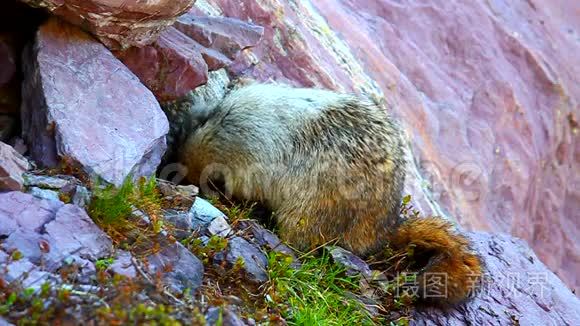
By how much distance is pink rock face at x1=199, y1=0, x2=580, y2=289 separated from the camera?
7.15m

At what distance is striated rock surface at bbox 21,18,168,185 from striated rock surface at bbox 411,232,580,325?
1.82 meters

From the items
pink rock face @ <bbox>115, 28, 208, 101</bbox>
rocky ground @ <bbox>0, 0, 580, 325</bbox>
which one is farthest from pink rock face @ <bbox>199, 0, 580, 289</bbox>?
pink rock face @ <bbox>115, 28, 208, 101</bbox>

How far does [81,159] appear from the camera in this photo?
418cm

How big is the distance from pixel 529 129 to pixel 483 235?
4.00 m

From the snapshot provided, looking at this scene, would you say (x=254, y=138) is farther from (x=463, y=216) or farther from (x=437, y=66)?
(x=437, y=66)

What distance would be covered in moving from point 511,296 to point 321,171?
156cm

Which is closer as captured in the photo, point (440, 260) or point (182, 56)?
point (440, 260)

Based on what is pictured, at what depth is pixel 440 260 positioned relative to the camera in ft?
16.0

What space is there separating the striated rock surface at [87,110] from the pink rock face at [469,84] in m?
1.77

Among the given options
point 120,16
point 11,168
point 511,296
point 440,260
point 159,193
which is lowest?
point 159,193

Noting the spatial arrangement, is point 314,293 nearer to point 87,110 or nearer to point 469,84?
point 87,110

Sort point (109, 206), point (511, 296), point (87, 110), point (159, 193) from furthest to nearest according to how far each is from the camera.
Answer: point (511, 296), point (159, 193), point (87, 110), point (109, 206)

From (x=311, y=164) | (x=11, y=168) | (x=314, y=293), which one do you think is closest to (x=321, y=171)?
(x=311, y=164)

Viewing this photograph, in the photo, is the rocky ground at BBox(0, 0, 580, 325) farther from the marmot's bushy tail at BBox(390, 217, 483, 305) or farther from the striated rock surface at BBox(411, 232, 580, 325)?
the marmot's bushy tail at BBox(390, 217, 483, 305)
